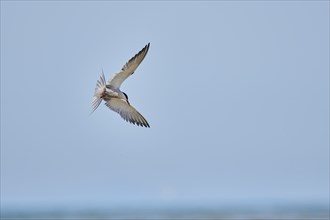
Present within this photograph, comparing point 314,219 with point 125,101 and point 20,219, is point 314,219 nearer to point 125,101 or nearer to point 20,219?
point 20,219

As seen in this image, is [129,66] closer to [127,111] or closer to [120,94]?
[120,94]

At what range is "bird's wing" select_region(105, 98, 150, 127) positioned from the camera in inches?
923

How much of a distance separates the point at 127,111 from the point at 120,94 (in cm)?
85

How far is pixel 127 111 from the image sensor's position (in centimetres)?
2364

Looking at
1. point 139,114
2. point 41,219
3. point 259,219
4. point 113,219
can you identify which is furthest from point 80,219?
point 139,114

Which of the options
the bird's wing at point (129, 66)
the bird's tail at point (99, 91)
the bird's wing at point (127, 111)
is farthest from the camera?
the bird's wing at point (127, 111)

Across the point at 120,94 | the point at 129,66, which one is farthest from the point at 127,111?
the point at 129,66

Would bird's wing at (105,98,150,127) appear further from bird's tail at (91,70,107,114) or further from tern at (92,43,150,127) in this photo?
bird's tail at (91,70,107,114)

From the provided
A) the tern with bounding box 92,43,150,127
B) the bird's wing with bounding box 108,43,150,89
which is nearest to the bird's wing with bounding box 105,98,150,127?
the tern with bounding box 92,43,150,127

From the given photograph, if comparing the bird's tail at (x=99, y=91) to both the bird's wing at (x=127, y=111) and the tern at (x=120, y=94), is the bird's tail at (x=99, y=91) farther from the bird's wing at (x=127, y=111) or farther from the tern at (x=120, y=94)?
the bird's wing at (x=127, y=111)

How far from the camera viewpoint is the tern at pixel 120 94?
74.5 feet

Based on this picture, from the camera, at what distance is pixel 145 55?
23109mm

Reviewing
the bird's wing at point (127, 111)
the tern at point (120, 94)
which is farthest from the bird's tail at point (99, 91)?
the bird's wing at point (127, 111)

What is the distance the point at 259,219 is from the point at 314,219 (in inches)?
99.5
